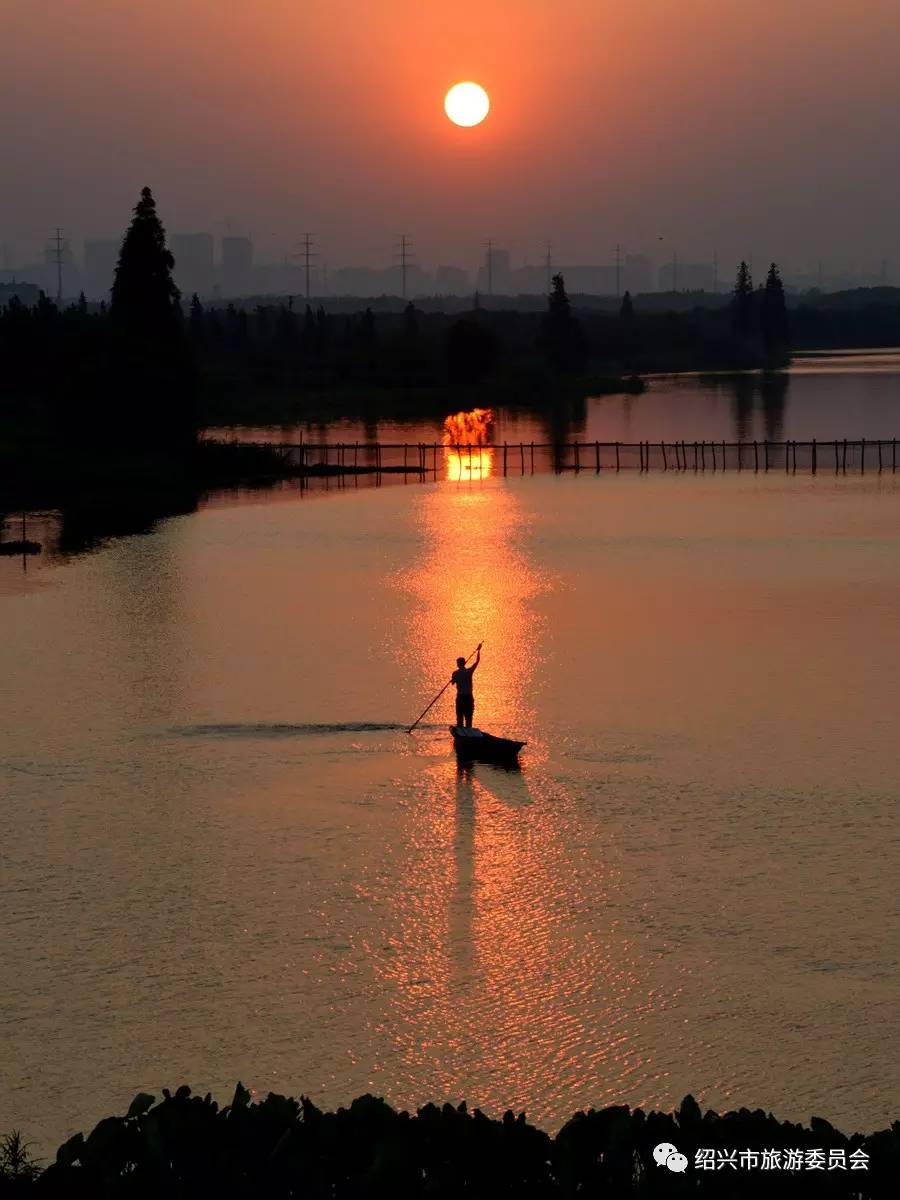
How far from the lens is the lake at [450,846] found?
20.1 meters

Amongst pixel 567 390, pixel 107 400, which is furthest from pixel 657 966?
pixel 567 390

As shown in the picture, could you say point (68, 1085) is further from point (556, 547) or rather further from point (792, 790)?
point (556, 547)

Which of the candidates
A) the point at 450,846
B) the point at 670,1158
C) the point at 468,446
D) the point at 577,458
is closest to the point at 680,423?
the point at 468,446

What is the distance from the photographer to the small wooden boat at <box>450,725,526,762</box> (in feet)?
106

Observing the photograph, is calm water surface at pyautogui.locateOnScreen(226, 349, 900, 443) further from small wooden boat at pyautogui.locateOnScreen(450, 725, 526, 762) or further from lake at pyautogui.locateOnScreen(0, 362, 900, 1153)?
small wooden boat at pyautogui.locateOnScreen(450, 725, 526, 762)

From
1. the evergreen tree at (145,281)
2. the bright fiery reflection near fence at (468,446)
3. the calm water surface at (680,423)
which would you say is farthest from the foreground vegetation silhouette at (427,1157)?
the calm water surface at (680,423)

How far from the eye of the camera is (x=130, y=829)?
28.9m

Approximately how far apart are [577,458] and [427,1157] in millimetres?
92933

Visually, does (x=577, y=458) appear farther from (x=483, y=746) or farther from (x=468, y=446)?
(x=483, y=746)

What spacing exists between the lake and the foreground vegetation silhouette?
15.0ft

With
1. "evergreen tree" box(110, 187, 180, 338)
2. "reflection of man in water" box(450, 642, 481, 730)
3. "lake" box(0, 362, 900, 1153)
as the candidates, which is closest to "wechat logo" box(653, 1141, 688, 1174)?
"lake" box(0, 362, 900, 1153)

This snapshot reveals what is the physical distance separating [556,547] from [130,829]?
A: 127 ft

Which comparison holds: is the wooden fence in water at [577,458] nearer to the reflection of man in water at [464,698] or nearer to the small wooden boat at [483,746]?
the reflection of man in water at [464,698]

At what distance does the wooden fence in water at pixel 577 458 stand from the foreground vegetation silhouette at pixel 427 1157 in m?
84.4
